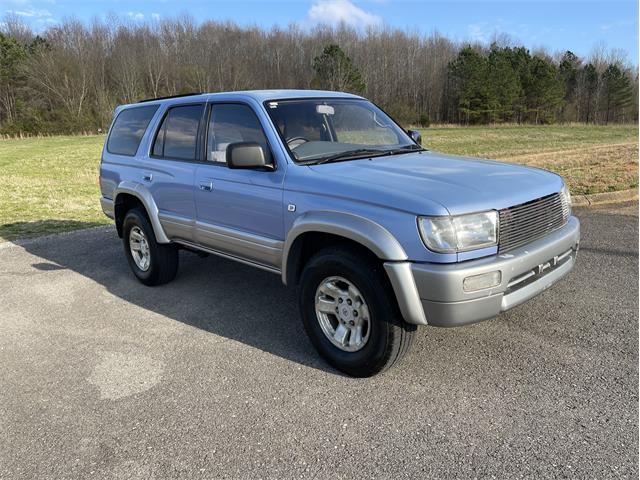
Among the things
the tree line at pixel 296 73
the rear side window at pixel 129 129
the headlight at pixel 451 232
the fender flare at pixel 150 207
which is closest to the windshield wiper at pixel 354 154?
the headlight at pixel 451 232

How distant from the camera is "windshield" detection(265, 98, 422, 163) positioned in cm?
413

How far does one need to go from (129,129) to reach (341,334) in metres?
3.66

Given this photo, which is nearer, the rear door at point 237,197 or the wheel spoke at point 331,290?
the wheel spoke at point 331,290

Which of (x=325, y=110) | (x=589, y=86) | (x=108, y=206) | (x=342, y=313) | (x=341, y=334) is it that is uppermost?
(x=589, y=86)

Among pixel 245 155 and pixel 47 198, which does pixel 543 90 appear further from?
pixel 245 155

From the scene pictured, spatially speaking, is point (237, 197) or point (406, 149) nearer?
point (237, 197)

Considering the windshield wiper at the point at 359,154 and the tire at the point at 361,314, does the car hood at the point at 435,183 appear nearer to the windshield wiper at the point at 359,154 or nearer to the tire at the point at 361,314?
the windshield wiper at the point at 359,154

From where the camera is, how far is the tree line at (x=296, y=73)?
5828cm

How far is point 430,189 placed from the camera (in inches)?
127

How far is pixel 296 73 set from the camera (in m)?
80.9

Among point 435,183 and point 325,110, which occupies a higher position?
point 325,110

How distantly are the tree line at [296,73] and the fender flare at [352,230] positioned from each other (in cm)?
5661

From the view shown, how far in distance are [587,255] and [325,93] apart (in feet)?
11.7

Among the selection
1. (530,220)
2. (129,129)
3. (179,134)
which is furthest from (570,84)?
(530,220)
